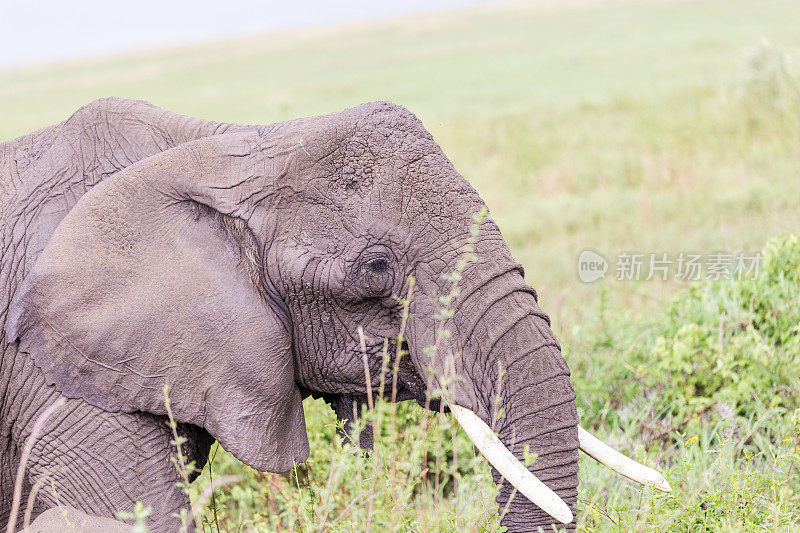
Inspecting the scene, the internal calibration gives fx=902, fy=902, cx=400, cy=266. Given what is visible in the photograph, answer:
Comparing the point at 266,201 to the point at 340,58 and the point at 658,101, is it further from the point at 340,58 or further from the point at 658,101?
the point at 340,58

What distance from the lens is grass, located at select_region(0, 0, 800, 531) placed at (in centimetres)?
398

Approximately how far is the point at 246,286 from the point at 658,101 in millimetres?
15343

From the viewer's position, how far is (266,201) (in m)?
3.33

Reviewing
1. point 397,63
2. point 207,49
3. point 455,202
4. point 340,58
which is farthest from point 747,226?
point 207,49

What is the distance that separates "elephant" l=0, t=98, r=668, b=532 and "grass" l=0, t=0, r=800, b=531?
35 centimetres

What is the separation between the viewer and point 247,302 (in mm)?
3266

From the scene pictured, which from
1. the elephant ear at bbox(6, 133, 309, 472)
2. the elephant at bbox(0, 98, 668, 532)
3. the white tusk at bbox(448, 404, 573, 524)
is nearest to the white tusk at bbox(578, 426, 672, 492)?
the elephant at bbox(0, 98, 668, 532)

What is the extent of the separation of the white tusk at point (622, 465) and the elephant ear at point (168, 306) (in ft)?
3.71

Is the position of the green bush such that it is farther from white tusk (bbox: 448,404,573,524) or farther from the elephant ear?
the elephant ear

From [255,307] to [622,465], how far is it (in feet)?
4.69

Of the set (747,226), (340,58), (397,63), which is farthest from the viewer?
(340,58)

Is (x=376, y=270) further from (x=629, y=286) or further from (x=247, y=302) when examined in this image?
(x=629, y=286)

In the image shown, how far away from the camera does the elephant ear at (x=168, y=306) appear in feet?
10.5

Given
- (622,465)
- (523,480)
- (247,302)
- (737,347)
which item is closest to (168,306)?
(247,302)
